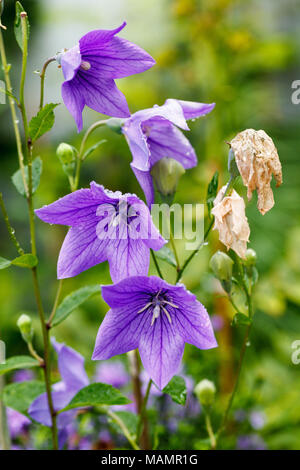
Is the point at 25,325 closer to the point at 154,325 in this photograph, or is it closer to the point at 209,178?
the point at 154,325

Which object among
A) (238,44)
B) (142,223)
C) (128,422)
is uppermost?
(238,44)

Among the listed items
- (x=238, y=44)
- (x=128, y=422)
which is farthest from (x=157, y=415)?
(x=238, y=44)

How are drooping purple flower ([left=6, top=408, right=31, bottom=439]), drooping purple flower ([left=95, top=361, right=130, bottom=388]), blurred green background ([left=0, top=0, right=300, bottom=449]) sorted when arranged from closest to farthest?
1. drooping purple flower ([left=6, top=408, right=31, bottom=439])
2. drooping purple flower ([left=95, top=361, right=130, bottom=388])
3. blurred green background ([left=0, top=0, right=300, bottom=449])

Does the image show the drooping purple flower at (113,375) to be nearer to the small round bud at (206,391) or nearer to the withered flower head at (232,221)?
the small round bud at (206,391)

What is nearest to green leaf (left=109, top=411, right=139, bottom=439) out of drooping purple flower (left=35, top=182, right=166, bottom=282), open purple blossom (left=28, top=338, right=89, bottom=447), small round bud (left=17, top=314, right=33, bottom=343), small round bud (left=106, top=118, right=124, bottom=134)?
open purple blossom (left=28, top=338, right=89, bottom=447)

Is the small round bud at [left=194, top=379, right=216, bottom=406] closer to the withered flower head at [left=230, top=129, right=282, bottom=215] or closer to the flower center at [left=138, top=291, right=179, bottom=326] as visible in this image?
the flower center at [left=138, top=291, right=179, bottom=326]

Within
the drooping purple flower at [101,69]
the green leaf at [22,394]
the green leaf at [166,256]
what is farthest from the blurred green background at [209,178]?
the drooping purple flower at [101,69]
